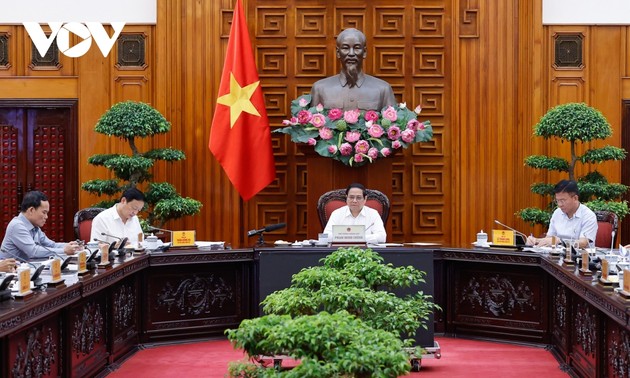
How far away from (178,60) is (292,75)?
3.38 ft

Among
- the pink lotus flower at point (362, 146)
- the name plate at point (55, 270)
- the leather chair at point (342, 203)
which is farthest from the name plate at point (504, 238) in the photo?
the name plate at point (55, 270)

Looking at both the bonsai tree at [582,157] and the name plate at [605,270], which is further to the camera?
the bonsai tree at [582,157]

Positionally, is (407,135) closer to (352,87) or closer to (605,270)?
(352,87)

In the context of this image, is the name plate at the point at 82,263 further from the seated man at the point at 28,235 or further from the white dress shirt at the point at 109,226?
the white dress shirt at the point at 109,226

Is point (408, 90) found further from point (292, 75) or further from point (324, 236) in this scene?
point (324, 236)

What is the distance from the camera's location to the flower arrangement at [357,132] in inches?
297

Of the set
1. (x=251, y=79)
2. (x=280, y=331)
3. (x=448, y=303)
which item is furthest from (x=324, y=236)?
(x=280, y=331)

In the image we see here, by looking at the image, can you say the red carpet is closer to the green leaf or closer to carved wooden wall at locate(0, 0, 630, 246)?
the green leaf

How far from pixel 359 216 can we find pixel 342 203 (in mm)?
439

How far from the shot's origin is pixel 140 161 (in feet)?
24.8

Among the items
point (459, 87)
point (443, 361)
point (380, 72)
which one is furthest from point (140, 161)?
point (443, 361)

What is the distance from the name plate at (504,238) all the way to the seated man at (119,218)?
2403mm

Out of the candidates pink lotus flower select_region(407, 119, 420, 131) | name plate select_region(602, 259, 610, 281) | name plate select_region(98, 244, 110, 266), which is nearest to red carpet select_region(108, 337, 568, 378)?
name plate select_region(98, 244, 110, 266)

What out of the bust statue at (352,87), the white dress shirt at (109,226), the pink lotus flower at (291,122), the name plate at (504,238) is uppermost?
the bust statue at (352,87)
